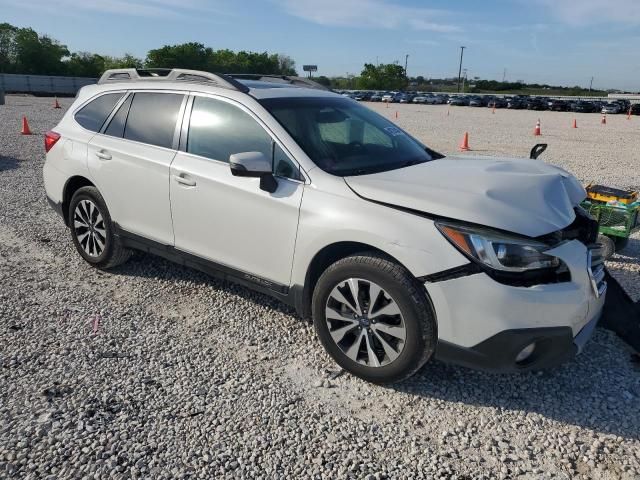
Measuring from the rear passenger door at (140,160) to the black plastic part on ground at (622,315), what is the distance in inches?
130

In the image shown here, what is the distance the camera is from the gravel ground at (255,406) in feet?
8.63

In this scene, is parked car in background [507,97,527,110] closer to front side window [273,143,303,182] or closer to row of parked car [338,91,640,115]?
row of parked car [338,91,640,115]

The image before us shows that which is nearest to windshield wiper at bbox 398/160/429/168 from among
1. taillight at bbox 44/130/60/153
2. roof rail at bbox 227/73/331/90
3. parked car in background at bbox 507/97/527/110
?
roof rail at bbox 227/73/331/90

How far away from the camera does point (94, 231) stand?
16.1 ft

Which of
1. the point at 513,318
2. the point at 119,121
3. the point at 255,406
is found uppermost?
the point at 119,121

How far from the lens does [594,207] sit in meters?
5.38

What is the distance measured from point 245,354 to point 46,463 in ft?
4.58

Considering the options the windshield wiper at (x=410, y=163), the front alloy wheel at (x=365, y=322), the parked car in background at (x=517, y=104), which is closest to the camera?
the front alloy wheel at (x=365, y=322)

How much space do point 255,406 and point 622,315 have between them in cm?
260

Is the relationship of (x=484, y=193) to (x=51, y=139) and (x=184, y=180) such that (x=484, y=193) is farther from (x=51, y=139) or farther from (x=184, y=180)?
(x=51, y=139)

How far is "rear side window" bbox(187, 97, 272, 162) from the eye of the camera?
3.69 meters

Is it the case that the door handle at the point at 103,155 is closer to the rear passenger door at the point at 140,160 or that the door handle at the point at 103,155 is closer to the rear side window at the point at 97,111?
the rear passenger door at the point at 140,160

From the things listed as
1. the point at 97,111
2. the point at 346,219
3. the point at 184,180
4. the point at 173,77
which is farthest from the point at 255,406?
the point at 97,111

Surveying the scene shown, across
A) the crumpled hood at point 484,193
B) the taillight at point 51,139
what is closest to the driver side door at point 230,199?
the crumpled hood at point 484,193
